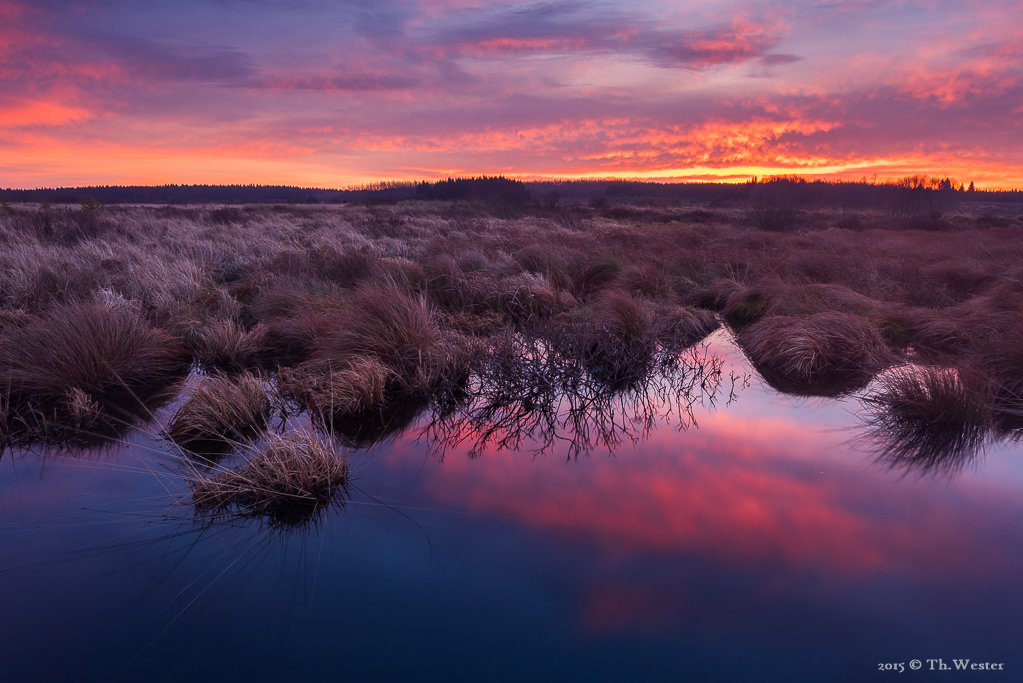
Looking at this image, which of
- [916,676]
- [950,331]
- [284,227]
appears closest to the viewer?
[916,676]

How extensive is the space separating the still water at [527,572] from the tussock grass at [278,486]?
165 mm

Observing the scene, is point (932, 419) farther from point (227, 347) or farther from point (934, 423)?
point (227, 347)

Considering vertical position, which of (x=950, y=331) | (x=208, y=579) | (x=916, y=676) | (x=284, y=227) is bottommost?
(x=916, y=676)

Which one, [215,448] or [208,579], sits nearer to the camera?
[208,579]

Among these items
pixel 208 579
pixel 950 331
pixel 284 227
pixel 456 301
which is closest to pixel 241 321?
pixel 456 301

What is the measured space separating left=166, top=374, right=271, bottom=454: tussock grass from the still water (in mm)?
259

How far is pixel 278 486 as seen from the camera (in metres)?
3.95

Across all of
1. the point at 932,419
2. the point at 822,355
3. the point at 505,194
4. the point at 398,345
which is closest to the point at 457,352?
the point at 398,345

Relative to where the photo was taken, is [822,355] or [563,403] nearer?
[563,403]

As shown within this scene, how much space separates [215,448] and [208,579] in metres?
1.84

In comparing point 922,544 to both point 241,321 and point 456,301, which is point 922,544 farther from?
point 241,321

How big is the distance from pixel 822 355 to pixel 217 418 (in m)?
7.12

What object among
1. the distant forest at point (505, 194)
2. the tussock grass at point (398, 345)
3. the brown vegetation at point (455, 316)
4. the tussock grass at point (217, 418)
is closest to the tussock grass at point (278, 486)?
the tussock grass at point (217, 418)

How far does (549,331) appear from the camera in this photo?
722 cm
